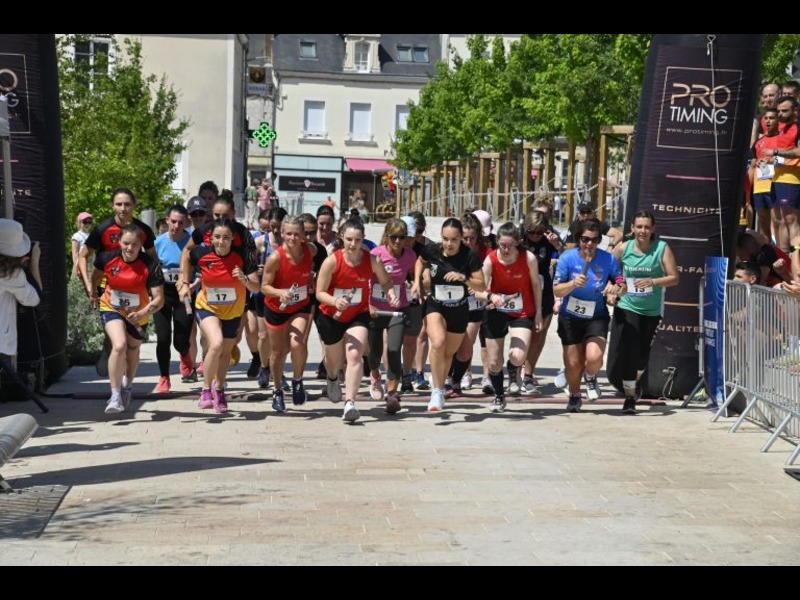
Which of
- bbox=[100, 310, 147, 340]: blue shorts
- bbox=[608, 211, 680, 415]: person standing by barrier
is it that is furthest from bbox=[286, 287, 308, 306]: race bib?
bbox=[608, 211, 680, 415]: person standing by barrier

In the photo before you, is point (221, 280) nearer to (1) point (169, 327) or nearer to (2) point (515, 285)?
(1) point (169, 327)

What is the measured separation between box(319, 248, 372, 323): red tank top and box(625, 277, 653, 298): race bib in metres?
2.36

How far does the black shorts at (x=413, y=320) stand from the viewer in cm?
1404

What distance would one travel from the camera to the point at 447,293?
500 inches

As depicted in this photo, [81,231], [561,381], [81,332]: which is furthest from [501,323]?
[81,231]

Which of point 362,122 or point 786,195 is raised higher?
point 786,195

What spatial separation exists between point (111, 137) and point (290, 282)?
590 inches

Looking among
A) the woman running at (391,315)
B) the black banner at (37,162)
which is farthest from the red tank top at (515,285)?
the black banner at (37,162)

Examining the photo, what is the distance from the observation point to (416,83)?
8844 cm

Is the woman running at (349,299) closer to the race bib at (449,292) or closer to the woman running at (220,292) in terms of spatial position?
the race bib at (449,292)

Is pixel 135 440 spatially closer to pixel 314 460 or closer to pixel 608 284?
pixel 314 460

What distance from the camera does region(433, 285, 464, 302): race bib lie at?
1268 centimetres
